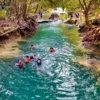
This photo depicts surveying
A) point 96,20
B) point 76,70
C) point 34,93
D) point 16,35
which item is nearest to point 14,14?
point 16,35

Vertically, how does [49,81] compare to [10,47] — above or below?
below

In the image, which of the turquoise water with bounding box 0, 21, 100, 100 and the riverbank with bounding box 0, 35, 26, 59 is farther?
the riverbank with bounding box 0, 35, 26, 59

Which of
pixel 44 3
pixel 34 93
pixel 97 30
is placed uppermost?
pixel 44 3

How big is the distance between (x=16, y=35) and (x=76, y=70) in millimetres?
21340

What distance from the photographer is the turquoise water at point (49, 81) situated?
19.2 metres

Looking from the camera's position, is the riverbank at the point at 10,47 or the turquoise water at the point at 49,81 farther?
the riverbank at the point at 10,47

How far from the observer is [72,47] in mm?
36250

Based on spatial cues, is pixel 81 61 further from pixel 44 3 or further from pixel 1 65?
pixel 44 3

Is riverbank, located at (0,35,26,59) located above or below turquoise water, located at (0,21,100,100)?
above

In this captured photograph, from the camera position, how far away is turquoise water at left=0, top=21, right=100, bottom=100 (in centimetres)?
1923

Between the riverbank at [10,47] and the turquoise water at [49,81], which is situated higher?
the riverbank at [10,47]

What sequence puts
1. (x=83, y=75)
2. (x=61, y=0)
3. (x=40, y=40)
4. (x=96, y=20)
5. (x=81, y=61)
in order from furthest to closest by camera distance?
(x=61, y=0)
(x=96, y=20)
(x=40, y=40)
(x=81, y=61)
(x=83, y=75)

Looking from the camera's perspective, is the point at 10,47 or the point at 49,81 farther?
the point at 10,47

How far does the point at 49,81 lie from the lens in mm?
22312
